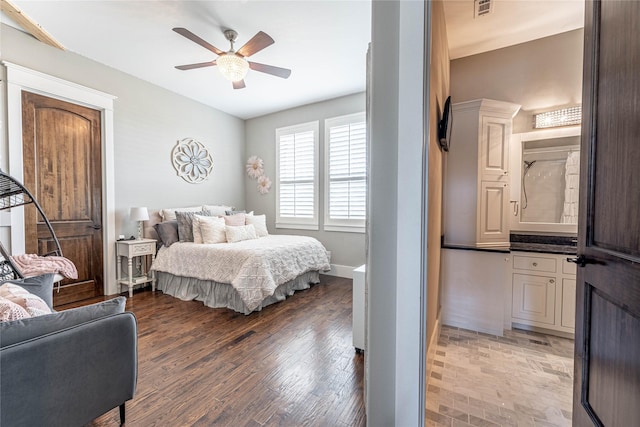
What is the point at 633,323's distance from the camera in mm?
745

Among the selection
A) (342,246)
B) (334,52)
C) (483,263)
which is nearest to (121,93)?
(334,52)

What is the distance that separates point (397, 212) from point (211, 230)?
3006 mm

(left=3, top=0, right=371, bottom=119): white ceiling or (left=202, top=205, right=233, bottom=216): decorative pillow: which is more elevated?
(left=3, top=0, right=371, bottom=119): white ceiling

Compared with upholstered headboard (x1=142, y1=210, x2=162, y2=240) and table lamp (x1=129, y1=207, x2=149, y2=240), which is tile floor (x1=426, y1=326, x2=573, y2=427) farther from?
upholstered headboard (x1=142, y1=210, x2=162, y2=240)

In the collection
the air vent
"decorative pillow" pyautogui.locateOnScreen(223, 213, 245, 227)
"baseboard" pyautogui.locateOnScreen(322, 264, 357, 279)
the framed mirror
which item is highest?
the air vent

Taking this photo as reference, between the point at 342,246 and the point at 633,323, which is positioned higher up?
the point at 633,323

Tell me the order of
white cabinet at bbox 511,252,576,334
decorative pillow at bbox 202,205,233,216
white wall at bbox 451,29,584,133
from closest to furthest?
white cabinet at bbox 511,252,576,334
white wall at bbox 451,29,584,133
decorative pillow at bbox 202,205,233,216

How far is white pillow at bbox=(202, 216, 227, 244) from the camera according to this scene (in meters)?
3.42

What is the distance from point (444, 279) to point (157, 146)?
4.19 metres

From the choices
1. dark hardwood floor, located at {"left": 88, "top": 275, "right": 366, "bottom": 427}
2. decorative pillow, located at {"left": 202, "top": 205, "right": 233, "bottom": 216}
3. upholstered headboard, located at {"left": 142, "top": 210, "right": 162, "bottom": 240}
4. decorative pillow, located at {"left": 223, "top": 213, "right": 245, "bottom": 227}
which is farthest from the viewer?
decorative pillow, located at {"left": 202, "top": 205, "right": 233, "bottom": 216}

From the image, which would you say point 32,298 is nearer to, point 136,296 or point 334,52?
point 136,296

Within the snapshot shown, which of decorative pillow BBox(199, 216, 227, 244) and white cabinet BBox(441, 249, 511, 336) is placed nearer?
white cabinet BBox(441, 249, 511, 336)

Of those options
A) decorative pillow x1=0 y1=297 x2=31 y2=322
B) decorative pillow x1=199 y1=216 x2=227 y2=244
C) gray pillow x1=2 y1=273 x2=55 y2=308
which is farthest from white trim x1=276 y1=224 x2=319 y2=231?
decorative pillow x1=0 y1=297 x2=31 y2=322

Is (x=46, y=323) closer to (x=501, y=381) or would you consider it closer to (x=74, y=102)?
(x=501, y=381)
